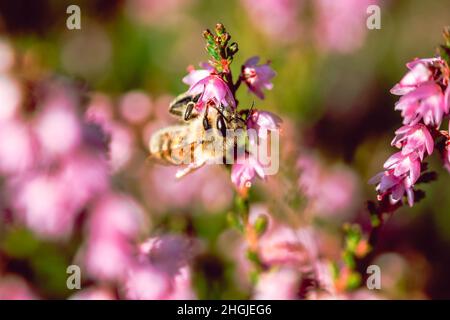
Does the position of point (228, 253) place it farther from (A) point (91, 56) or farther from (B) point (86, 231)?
(A) point (91, 56)

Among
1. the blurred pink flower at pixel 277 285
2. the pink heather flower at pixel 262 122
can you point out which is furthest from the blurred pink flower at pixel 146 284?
the pink heather flower at pixel 262 122

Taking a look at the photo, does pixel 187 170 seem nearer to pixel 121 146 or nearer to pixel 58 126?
pixel 58 126

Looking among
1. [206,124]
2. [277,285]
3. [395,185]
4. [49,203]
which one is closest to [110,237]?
[49,203]

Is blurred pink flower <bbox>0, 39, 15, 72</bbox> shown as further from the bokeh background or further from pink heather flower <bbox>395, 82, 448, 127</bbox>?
pink heather flower <bbox>395, 82, 448, 127</bbox>

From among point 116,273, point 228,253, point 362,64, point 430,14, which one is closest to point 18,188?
point 116,273

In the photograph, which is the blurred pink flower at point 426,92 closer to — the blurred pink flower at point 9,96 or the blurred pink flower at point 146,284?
the blurred pink flower at point 146,284
